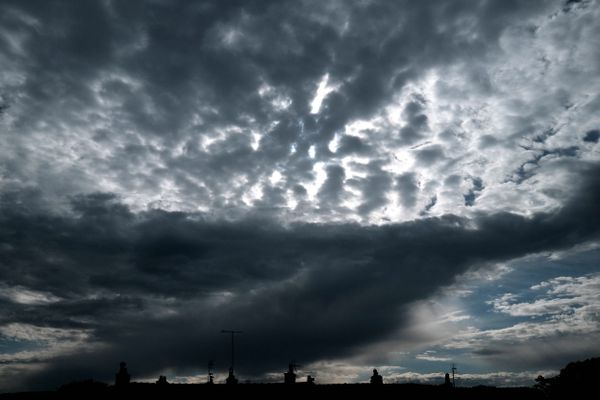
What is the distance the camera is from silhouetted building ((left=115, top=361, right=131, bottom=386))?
134 ft

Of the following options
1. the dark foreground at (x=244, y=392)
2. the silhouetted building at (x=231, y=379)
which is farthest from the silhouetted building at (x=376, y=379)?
the silhouetted building at (x=231, y=379)

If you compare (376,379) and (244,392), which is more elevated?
(376,379)

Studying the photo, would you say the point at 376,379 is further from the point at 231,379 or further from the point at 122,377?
the point at 122,377

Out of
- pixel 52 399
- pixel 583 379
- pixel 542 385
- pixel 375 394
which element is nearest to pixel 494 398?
pixel 542 385

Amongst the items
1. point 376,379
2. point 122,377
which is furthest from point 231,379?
point 376,379

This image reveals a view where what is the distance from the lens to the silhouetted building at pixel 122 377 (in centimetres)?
4088

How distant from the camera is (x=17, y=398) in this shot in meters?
43.2

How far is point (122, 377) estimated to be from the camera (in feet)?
135

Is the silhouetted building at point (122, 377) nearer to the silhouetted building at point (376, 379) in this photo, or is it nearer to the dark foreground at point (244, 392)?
the dark foreground at point (244, 392)

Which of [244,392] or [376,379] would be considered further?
[376,379]

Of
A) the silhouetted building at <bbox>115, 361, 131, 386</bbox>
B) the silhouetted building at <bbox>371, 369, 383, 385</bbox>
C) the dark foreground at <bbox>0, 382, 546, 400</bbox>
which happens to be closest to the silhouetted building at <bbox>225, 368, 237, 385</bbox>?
the dark foreground at <bbox>0, 382, 546, 400</bbox>

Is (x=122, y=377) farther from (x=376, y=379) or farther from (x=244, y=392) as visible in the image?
(x=376, y=379)

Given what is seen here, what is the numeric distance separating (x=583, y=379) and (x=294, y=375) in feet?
89.8

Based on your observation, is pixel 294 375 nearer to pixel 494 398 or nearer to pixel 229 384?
pixel 229 384
